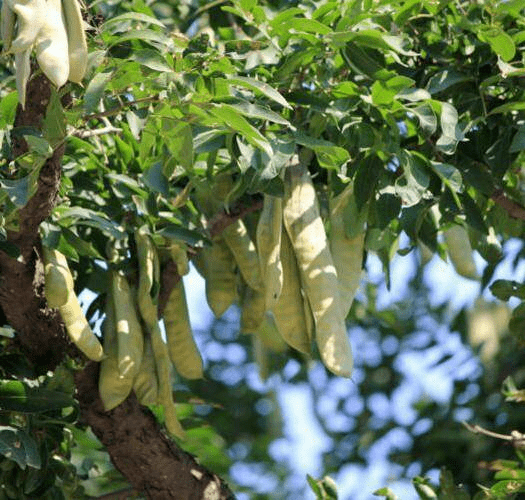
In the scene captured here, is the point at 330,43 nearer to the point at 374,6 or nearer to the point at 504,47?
the point at 374,6

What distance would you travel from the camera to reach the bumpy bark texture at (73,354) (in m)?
2.28

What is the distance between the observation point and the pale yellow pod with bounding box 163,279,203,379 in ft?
8.75

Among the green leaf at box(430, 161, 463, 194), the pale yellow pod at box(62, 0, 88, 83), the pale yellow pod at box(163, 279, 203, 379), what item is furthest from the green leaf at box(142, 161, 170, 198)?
the pale yellow pod at box(62, 0, 88, 83)

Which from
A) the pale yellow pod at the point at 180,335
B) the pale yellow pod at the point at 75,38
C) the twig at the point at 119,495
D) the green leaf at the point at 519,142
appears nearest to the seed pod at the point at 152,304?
the pale yellow pod at the point at 180,335

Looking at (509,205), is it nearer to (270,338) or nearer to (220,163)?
(220,163)

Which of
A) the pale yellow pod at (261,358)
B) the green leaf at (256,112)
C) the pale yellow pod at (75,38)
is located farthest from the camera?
the pale yellow pod at (261,358)

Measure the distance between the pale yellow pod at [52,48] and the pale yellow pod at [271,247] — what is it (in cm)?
70

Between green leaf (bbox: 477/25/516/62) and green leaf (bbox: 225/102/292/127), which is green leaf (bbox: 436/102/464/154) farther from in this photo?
green leaf (bbox: 225/102/292/127)

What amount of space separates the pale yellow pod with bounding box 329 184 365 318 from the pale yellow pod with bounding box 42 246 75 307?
47 centimetres

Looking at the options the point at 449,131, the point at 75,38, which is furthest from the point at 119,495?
the point at 75,38

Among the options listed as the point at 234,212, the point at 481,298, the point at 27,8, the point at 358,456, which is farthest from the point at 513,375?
the point at 27,8

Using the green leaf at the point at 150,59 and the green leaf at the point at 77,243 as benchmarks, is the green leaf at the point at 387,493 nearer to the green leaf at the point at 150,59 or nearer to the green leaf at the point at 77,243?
the green leaf at the point at 77,243

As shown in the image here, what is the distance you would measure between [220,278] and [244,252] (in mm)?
88

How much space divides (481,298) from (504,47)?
1.69 meters
